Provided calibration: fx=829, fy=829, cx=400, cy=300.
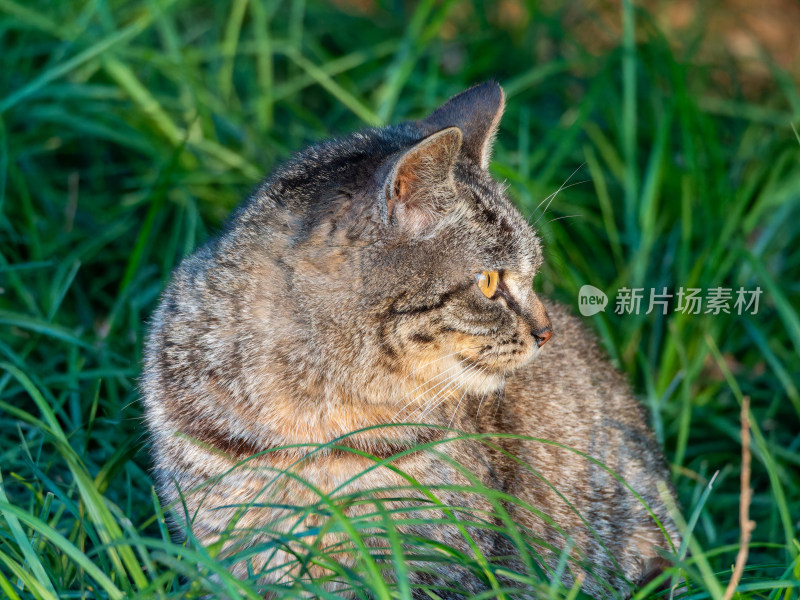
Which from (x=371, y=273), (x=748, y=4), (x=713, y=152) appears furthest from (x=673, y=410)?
(x=748, y=4)

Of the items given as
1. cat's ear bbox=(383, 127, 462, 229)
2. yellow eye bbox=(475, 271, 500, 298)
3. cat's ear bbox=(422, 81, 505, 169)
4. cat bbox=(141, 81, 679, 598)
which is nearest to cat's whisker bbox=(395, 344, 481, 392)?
cat bbox=(141, 81, 679, 598)

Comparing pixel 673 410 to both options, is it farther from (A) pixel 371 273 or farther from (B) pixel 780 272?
(A) pixel 371 273

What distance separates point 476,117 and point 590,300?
1460 millimetres

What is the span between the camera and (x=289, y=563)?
2.25 m

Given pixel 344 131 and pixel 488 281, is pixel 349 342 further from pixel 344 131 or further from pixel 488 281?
pixel 344 131

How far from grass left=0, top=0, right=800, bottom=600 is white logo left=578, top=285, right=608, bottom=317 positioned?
0.15 ft

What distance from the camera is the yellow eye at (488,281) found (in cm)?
248

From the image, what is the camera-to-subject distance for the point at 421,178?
2.32 m

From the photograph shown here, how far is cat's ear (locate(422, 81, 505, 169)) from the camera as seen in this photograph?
2.76m

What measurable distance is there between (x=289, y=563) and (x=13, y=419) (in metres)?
1.63

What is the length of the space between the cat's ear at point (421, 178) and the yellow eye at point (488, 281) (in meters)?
0.24

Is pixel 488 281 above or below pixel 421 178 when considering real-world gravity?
below

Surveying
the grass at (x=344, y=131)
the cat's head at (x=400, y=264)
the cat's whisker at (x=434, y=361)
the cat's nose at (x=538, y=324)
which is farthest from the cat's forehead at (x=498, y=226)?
the grass at (x=344, y=131)

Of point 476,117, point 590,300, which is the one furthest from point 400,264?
point 590,300
